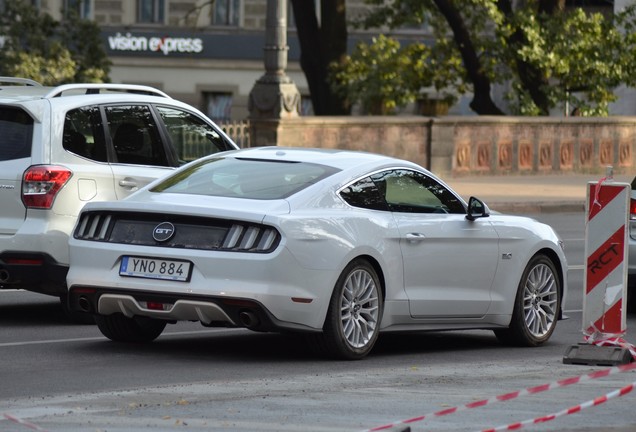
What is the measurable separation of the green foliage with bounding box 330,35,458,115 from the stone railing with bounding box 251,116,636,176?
2.34 m

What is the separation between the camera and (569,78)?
38.9 meters

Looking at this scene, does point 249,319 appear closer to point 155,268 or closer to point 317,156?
point 155,268

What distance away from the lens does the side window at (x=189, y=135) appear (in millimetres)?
12734

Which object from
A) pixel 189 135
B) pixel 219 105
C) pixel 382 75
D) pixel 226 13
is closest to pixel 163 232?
pixel 189 135

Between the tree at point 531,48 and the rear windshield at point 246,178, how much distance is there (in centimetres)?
2590

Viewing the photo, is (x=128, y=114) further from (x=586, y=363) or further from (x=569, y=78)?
(x=569, y=78)

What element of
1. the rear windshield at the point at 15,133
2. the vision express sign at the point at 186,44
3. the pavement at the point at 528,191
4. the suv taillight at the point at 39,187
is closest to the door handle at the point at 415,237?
the suv taillight at the point at 39,187

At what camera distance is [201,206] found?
983 centimetres

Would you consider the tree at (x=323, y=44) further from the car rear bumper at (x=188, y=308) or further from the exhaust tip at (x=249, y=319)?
the exhaust tip at (x=249, y=319)

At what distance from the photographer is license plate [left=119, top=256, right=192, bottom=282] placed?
9.73m

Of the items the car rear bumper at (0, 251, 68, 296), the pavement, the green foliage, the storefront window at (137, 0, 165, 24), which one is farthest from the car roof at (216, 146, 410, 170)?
the storefront window at (137, 0, 165, 24)

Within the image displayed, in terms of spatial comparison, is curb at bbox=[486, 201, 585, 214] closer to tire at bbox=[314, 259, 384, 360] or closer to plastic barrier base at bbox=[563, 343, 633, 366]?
tire at bbox=[314, 259, 384, 360]

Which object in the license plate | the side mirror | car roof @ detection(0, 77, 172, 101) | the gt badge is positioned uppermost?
car roof @ detection(0, 77, 172, 101)

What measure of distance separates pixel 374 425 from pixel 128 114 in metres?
5.54
